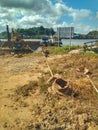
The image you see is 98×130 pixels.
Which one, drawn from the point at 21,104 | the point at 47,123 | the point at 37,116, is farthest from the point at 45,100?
the point at 47,123

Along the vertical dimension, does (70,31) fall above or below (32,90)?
above

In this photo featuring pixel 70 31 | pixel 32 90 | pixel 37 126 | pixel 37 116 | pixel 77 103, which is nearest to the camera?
pixel 37 126

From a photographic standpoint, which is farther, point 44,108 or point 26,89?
point 26,89

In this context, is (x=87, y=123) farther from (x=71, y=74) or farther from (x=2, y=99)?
(x=71, y=74)

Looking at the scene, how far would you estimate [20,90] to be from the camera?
36.2ft

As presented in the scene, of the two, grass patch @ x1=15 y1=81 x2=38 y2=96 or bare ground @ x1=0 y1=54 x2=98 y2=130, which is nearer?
bare ground @ x1=0 y1=54 x2=98 y2=130

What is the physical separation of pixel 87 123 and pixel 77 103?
161 centimetres

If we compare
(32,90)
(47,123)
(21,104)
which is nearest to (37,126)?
(47,123)

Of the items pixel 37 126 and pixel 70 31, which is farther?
pixel 70 31

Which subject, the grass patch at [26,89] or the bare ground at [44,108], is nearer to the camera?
the bare ground at [44,108]

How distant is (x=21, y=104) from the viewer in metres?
9.27

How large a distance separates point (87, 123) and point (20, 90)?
433 cm

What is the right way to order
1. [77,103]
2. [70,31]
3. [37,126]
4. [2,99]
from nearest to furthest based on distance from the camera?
[37,126], [77,103], [2,99], [70,31]

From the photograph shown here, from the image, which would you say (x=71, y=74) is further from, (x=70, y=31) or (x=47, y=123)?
(x=70, y=31)
